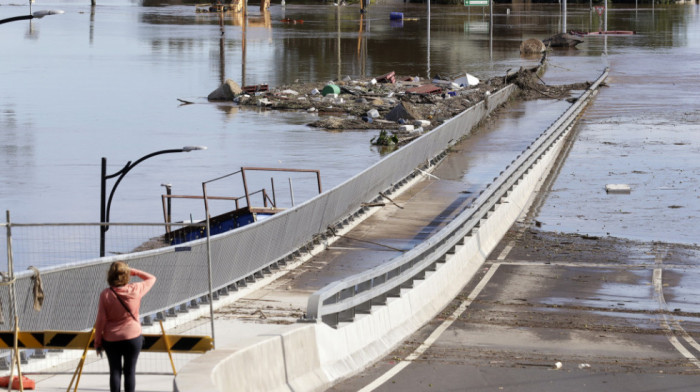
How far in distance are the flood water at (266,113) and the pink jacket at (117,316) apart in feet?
73.8

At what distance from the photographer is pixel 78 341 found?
11.3 metres

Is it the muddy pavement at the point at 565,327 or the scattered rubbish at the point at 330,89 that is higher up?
the scattered rubbish at the point at 330,89

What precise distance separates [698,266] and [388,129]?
1112 inches

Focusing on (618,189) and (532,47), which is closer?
(618,189)

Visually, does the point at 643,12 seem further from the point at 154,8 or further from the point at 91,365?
A: the point at 91,365

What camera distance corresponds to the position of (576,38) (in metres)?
104

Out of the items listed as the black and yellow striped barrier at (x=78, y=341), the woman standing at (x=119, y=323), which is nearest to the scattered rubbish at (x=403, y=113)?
the black and yellow striped barrier at (x=78, y=341)

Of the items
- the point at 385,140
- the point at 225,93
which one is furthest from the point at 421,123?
the point at 225,93

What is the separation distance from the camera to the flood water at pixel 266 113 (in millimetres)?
36812

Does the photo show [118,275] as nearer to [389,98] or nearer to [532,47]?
[389,98]

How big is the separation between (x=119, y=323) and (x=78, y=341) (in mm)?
1092

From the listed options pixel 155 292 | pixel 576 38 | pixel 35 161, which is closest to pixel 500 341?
pixel 155 292

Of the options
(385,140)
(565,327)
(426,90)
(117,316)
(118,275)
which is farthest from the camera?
(426,90)

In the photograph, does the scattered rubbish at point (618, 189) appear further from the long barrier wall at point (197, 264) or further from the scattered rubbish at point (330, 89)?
the scattered rubbish at point (330, 89)
